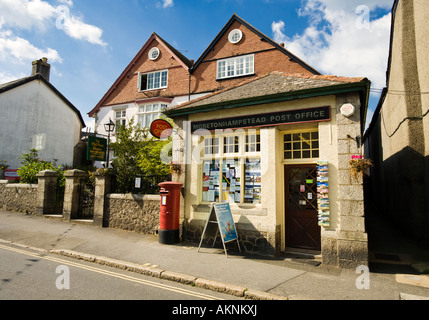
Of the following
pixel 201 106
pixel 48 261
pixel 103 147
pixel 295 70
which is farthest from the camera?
pixel 295 70

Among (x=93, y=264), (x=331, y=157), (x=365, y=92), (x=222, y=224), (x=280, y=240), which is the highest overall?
(x=365, y=92)

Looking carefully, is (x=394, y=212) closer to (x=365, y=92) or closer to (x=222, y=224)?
(x=365, y=92)

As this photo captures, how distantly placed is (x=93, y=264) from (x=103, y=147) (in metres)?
7.50

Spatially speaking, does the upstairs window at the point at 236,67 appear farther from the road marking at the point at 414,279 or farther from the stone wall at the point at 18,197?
the road marking at the point at 414,279

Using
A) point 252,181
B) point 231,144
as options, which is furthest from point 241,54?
point 252,181

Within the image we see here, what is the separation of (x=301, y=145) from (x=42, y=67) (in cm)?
2606

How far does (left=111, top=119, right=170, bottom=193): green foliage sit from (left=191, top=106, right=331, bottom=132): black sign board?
2.83 metres

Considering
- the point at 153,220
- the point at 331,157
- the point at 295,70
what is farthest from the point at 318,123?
the point at 295,70

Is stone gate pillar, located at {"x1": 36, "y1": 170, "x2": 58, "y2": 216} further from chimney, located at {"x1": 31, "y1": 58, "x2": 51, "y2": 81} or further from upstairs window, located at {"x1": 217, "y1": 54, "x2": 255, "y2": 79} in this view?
chimney, located at {"x1": 31, "y1": 58, "x2": 51, "y2": 81}

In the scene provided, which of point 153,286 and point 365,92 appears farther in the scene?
point 365,92

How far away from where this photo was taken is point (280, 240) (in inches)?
305

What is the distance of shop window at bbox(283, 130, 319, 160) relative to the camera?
7837mm

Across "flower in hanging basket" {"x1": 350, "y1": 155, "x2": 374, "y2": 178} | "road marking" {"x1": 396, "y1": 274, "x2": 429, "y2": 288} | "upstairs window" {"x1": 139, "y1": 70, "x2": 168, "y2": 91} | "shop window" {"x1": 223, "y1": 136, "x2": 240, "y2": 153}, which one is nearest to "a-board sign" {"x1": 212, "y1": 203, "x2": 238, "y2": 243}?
"shop window" {"x1": 223, "y1": 136, "x2": 240, "y2": 153}

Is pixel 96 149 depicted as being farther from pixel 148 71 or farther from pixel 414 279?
pixel 414 279
